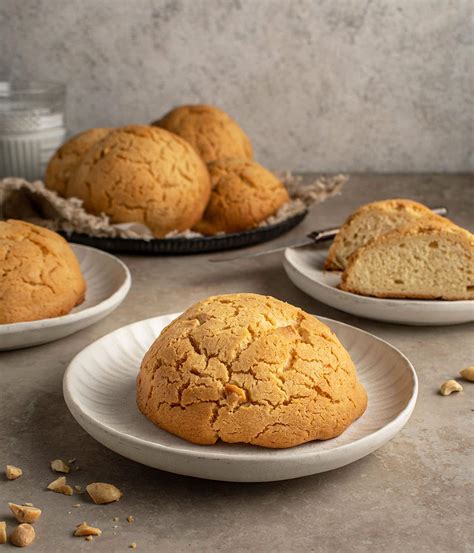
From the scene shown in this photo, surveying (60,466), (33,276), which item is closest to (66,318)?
(33,276)

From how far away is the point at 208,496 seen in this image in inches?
33.2

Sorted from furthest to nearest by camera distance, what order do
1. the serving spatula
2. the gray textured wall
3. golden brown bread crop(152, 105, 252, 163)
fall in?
the gray textured wall
golden brown bread crop(152, 105, 252, 163)
the serving spatula

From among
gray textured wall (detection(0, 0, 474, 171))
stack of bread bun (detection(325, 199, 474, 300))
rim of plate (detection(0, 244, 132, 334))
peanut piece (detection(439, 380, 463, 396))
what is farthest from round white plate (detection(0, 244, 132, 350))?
gray textured wall (detection(0, 0, 474, 171))

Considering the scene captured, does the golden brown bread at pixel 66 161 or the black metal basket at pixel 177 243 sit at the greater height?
the golden brown bread at pixel 66 161

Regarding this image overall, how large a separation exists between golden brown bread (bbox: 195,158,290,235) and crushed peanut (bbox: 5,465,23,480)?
95 cm

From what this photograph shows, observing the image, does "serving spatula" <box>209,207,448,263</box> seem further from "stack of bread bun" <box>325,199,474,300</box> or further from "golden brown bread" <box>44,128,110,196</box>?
"golden brown bread" <box>44,128,110,196</box>

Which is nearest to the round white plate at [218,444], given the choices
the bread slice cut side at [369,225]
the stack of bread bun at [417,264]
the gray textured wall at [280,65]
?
the stack of bread bun at [417,264]

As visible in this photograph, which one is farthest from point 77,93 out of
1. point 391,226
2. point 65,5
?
point 391,226

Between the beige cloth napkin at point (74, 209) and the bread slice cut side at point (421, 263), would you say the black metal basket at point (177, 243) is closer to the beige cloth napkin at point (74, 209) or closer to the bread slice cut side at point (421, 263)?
the beige cloth napkin at point (74, 209)

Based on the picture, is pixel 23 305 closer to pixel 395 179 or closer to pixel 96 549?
pixel 96 549

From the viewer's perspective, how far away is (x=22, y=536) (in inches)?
30.1

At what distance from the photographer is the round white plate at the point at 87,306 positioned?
3.83ft

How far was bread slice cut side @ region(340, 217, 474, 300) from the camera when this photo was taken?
4.28 ft

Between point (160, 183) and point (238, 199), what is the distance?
18 centimetres
